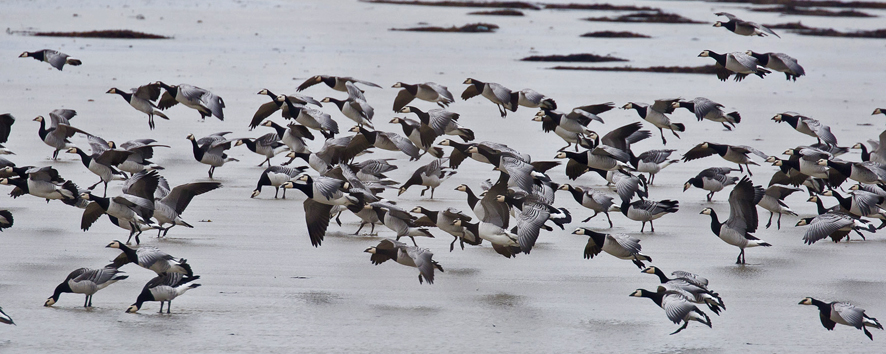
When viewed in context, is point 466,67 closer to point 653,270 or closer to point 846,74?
point 846,74

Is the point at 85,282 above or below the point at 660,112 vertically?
above

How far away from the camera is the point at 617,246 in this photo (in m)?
8.29

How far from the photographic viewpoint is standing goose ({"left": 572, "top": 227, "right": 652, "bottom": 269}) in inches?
320

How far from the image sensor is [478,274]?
8453 mm

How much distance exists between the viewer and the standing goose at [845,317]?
673 centimetres

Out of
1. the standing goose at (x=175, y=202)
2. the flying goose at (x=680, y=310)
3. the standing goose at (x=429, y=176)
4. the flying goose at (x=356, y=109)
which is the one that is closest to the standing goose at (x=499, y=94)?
the flying goose at (x=356, y=109)

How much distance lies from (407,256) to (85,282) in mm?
2447

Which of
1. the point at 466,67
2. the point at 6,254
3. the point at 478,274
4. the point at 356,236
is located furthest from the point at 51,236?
the point at 466,67

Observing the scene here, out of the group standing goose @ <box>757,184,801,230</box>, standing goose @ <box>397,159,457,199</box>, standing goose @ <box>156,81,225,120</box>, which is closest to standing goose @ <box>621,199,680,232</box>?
standing goose @ <box>757,184,801,230</box>

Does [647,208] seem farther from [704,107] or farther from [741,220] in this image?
[704,107]

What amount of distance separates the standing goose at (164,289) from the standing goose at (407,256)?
60.6 inches

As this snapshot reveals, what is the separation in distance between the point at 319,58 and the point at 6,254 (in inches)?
711

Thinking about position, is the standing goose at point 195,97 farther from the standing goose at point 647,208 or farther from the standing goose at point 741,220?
the standing goose at point 741,220

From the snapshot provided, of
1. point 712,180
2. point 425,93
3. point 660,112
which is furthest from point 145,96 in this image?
point 712,180
